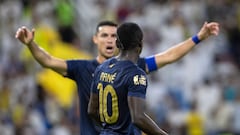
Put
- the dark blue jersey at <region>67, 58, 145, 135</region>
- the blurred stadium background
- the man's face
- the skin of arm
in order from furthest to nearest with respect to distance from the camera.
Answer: the blurred stadium background → the man's face → the dark blue jersey at <region>67, 58, 145, 135</region> → the skin of arm

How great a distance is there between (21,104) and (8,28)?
282 cm

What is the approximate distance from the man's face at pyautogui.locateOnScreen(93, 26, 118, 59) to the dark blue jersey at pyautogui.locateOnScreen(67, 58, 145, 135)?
0.48ft

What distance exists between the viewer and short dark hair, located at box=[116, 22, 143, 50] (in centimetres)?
784

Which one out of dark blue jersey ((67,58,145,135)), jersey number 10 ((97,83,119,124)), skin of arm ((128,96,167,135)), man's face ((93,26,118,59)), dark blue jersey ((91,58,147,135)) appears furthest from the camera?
man's face ((93,26,118,59))

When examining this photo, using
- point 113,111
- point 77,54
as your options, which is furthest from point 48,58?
point 77,54

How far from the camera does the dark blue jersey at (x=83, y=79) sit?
934cm

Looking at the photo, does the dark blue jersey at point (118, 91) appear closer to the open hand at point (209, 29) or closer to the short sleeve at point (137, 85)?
the short sleeve at point (137, 85)

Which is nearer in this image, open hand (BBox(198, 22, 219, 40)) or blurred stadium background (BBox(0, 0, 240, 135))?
open hand (BBox(198, 22, 219, 40))

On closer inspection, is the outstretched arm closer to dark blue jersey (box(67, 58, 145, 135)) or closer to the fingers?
the fingers

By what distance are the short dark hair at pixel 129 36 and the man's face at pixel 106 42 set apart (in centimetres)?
170

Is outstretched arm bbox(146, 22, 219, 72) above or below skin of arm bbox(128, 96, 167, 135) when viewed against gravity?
above

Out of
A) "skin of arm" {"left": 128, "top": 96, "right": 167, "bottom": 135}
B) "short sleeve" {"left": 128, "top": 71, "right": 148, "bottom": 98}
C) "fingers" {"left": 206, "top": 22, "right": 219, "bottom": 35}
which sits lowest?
"skin of arm" {"left": 128, "top": 96, "right": 167, "bottom": 135}

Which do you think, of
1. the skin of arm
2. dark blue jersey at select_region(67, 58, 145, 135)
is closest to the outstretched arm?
dark blue jersey at select_region(67, 58, 145, 135)

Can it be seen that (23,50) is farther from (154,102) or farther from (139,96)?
(139,96)
